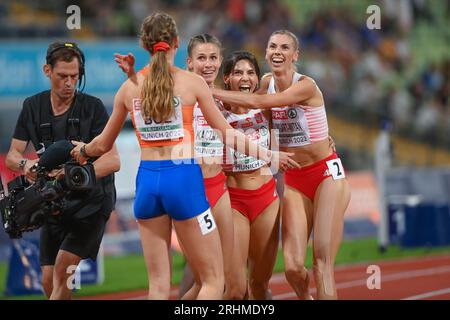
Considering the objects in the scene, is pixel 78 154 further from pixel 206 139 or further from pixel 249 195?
pixel 249 195

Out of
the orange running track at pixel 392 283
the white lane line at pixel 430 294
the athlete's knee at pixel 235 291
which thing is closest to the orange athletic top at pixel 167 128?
the athlete's knee at pixel 235 291

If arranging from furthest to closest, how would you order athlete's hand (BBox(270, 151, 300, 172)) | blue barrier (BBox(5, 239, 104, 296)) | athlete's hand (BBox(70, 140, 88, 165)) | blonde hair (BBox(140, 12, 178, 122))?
blue barrier (BBox(5, 239, 104, 296)) → athlete's hand (BBox(70, 140, 88, 165)) → athlete's hand (BBox(270, 151, 300, 172)) → blonde hair (BBox(140, 12, 178, 122))

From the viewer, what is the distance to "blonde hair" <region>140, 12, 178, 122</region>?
7.78 metres

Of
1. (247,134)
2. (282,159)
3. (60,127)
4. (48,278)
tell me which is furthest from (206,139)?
(48,278)

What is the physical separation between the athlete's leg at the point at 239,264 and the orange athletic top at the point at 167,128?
1755mm

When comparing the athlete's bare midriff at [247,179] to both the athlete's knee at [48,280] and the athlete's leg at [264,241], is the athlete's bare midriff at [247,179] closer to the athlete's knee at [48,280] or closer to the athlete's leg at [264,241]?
the athlete's leg at [264,241]

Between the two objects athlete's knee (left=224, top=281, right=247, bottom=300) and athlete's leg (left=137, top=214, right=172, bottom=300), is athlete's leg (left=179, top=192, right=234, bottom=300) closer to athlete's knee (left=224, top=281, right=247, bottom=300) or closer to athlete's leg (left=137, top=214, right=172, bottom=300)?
athlete's knee (left=224, top=281, right=247, bottom=300)

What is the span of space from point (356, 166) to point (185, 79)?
17153mm

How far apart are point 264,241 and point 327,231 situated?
0.61m

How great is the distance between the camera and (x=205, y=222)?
789 cm

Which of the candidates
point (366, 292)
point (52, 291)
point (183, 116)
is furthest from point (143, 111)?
point (366, 292)

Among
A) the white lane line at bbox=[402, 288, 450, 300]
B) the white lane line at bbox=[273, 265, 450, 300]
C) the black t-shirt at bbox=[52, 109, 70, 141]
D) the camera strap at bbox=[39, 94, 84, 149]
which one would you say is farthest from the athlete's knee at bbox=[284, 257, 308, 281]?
the white lane line at bbox=[273, 265, 450, 300]

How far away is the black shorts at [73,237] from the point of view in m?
9.09

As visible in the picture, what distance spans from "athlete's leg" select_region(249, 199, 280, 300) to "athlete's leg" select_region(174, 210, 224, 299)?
163cm
